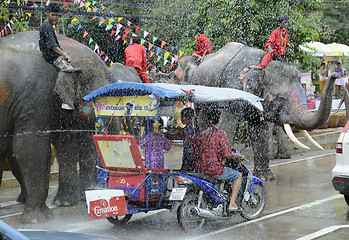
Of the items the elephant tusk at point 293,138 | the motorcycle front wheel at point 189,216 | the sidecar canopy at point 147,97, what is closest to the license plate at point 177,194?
the motorcycle front wheel at point 189,216

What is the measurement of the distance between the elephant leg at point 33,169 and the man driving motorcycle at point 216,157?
8.25 ft

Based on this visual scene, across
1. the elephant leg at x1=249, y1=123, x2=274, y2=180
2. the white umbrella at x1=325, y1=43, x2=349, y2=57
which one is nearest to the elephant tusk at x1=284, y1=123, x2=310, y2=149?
the elephant leg at x1=249, y1=123, x2=274, y2=180

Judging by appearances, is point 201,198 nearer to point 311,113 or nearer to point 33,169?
point 33,169

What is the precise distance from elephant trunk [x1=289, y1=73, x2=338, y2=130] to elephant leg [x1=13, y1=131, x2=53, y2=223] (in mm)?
4572

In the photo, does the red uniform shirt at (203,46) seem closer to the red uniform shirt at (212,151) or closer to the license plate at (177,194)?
the red uniform shirt at (212,151)

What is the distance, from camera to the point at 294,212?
924 cm

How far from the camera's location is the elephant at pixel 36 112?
8953mm

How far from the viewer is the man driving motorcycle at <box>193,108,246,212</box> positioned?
819 centimetres

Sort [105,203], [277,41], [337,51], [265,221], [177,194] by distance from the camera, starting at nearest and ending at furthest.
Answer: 1. [105,203]
2. [177,194]
3. [265,221]
4. [277,41]
5. [337,51]

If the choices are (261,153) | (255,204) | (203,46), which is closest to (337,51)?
(203,46)

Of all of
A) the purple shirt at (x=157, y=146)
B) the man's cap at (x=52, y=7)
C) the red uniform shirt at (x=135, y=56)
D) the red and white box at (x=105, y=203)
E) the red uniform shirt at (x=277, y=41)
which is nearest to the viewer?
the red and white box at (x=105, y=203)

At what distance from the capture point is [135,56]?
41.0 ft

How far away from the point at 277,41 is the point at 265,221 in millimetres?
4623

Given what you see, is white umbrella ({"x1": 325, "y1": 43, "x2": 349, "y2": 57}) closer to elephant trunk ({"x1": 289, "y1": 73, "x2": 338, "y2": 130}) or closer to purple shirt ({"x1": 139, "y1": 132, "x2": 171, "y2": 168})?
elephant trunk ({"x1": 289, "y1": 73, "x2": 338, "y2": 130})
